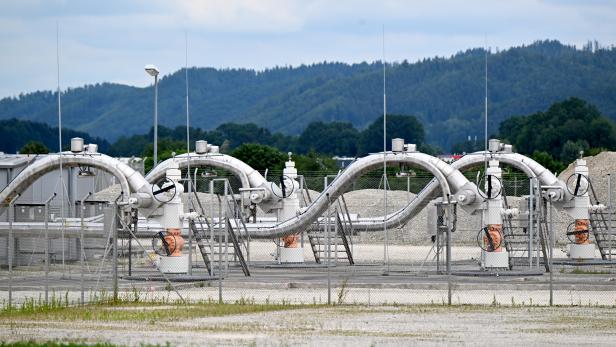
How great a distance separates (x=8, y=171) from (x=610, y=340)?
35020 millimetres

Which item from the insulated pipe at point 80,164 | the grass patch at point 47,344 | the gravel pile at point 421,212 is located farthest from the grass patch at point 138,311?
the gravel pile at point 421,212

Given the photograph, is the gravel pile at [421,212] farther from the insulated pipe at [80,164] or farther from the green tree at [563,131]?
the green tree at [563,131]

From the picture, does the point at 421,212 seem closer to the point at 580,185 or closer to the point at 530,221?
the point at 580,185

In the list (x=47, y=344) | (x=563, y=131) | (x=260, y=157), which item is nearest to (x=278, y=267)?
(x=47, y=344)

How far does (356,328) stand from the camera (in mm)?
24594

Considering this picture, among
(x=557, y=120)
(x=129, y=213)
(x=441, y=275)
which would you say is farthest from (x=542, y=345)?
(x=557, y=120)

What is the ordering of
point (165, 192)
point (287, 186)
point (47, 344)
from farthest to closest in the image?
point (287, 186), point (165, 192), point (47, 344)

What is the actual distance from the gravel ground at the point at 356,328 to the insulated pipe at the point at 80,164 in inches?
597

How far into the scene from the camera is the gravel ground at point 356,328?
22.6 m

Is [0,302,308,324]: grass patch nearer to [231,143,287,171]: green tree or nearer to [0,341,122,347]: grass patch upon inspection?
[0,341,122,347]: grass patch

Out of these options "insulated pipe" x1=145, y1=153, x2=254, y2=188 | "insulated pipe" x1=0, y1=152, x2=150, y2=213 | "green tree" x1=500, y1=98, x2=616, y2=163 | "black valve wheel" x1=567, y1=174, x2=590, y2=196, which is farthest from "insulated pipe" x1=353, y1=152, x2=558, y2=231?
"green tree" x1=500, y1=98, x2=616, y2=163

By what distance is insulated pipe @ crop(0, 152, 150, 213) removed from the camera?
42.6 m

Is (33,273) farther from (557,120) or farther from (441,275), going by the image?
(557,120)

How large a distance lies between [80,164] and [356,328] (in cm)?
2271
